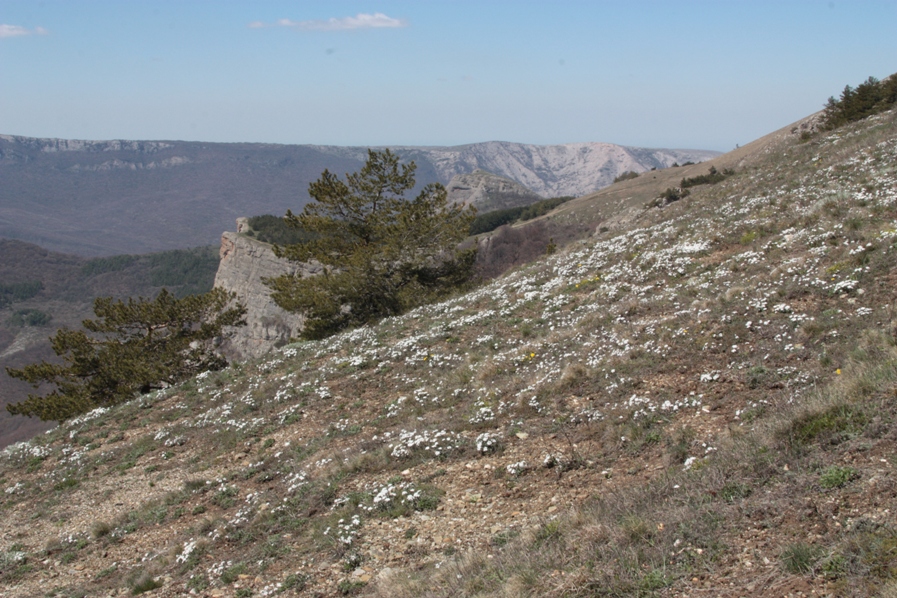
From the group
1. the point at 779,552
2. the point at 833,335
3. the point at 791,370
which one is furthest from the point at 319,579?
the point at 833,335

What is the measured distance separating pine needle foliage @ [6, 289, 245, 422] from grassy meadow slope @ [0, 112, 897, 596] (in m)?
9.14

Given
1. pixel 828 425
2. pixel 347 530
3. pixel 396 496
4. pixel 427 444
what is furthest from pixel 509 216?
pixel 828 425

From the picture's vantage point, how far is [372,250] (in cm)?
3469

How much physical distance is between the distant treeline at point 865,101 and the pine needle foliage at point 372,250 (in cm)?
2971

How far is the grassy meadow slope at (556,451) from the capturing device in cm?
652

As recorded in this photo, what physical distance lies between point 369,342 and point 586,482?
42.8 ft

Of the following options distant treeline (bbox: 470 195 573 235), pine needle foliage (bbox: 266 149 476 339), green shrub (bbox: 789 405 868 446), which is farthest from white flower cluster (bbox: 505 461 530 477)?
distant treeline (bbox: 470 195 573 235)

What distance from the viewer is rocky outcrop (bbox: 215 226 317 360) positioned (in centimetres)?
12212

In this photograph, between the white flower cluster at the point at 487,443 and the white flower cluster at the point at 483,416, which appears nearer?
the white flower cluster at the point at 487,443

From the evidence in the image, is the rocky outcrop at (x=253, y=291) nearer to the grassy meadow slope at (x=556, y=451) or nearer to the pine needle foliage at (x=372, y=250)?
the pine needle foliage at (x=372, y=250)

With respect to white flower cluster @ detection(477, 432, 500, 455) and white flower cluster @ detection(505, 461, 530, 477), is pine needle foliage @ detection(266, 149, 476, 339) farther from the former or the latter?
white flower cluster @ detection(505, 461, 530, 477)

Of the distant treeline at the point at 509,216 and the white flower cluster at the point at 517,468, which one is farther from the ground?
the distant treeline at the point at 509,216

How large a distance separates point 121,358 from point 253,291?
99.5 m

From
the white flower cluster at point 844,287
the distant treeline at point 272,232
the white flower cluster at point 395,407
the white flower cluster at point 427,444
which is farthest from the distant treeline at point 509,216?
the white flower cluster at point 427,444
